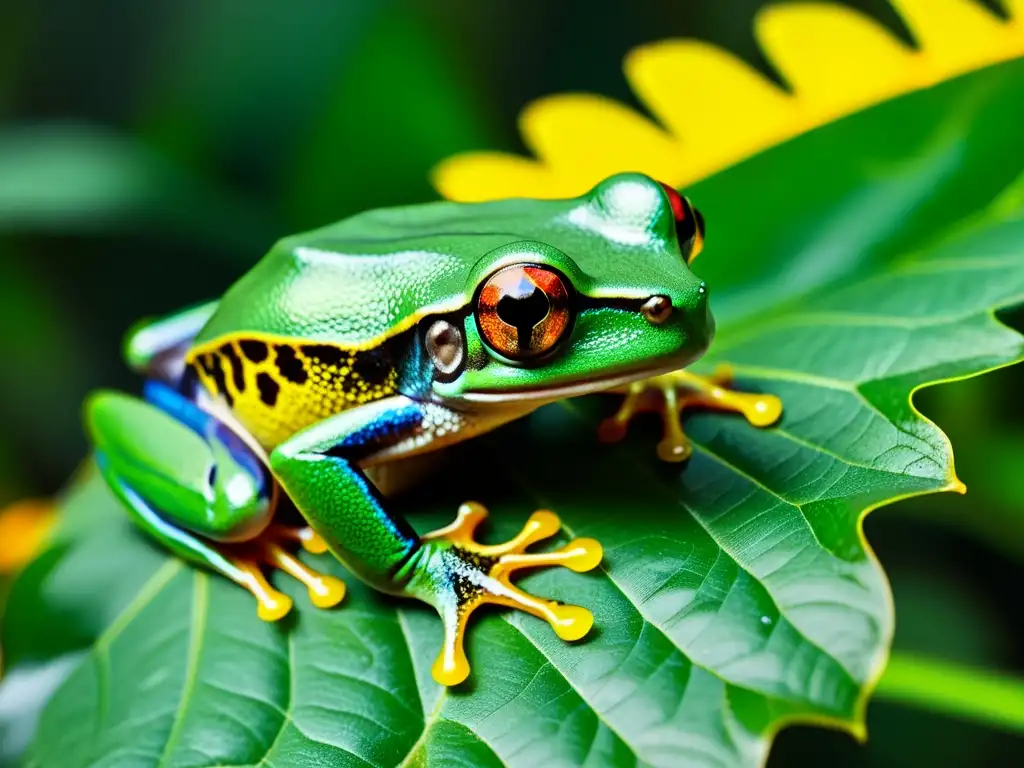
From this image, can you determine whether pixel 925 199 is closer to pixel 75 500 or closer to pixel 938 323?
pixel 938 323

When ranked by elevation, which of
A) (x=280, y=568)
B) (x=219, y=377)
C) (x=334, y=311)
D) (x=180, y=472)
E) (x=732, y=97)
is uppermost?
(x=732, y=97)

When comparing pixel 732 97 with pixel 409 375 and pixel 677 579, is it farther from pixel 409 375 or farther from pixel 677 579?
pixel 677 579

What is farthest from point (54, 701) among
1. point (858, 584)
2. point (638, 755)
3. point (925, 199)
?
point (925, 199)

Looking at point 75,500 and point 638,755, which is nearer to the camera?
point 638,755

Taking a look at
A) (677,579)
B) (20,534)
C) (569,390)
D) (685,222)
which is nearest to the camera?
(677,579)

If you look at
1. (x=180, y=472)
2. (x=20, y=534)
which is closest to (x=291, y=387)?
(x=180, y=472)

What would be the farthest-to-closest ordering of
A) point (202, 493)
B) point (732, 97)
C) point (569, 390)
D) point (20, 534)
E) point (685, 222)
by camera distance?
point (20, 534), point (732, 97), point (202, 493), point (685, 222), point (569, 390)

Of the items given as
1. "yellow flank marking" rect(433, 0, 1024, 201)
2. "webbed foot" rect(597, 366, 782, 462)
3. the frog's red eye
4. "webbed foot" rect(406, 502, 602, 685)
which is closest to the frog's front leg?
"webbed foot" rect(406, 502, 602, 685)
